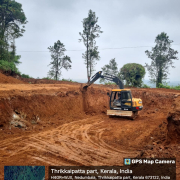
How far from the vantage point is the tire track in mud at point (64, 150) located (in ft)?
20.2

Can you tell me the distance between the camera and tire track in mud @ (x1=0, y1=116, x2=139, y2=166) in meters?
6.15

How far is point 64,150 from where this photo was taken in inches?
279

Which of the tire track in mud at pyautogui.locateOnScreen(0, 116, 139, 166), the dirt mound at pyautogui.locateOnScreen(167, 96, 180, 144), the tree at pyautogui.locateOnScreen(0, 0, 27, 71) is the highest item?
the tree at pyautogui.locateOnScreen(0, 0, 27, 71)

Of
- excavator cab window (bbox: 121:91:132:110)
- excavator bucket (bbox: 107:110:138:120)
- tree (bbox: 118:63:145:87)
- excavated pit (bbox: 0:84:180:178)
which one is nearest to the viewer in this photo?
excavated pit (bbox: 0:84:180:178)

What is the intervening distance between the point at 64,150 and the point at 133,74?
20847 mm

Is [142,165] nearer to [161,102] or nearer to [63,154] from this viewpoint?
[63,154]

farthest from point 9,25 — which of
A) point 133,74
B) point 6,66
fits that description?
point 133,74

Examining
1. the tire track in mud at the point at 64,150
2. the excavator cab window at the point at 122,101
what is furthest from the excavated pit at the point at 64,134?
the excavator cab window at the point at 122,101

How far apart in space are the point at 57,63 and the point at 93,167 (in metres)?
24.8

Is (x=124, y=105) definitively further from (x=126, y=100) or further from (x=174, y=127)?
(x=174, y=127)

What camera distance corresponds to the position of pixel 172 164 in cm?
418

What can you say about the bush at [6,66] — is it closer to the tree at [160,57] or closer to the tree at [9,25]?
the tree at [9,25]

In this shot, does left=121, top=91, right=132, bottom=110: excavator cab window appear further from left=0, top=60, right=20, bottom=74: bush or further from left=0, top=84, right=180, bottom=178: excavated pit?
left=0, top=60, right=20, bottom=74: bush

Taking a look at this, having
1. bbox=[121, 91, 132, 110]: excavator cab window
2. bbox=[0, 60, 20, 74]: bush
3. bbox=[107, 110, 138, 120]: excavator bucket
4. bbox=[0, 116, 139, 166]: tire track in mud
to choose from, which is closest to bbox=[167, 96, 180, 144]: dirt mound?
bbox=[0, 116, 139, 166]: tire track in mud
